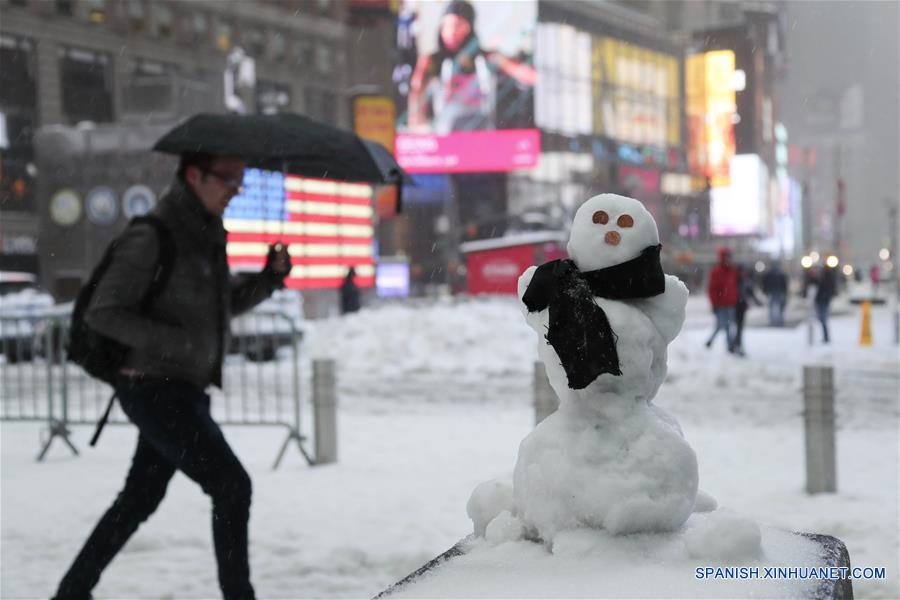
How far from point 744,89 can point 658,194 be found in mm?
39535

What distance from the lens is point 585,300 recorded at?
8.06 ft

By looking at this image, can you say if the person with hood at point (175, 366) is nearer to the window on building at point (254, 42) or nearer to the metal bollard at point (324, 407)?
the metal bollard at point (324, 407)

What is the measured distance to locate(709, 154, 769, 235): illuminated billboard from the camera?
102m

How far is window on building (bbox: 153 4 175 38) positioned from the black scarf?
183ft

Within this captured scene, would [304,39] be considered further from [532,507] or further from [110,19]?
[532,507]

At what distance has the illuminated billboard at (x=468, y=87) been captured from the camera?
2653 inches

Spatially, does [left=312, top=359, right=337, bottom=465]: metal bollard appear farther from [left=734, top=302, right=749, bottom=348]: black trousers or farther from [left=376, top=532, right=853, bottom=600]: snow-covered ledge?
[left=734, top=302, right=749, bottom=348]: black trousers

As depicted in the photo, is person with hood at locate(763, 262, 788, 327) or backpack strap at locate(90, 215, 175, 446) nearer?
backpack strap at locate(90, 215, 175, 446)

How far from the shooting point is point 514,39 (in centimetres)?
6756

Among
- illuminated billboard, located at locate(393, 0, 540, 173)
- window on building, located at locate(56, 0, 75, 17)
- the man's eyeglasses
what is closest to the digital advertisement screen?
window on building, located at locate(56, 0, 75, 17)

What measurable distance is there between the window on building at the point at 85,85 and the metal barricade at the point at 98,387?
108 feet

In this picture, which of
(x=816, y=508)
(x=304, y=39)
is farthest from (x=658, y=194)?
(x=816, y=508)

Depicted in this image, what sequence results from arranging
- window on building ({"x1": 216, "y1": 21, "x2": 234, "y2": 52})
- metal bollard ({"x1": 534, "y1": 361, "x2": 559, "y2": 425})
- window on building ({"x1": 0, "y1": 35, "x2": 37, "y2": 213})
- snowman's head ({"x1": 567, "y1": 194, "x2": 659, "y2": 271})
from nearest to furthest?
snowman's head ({"x1": 567, "y1": 194, "x2": 659, "y2": 271}) < metal bollard ({"x1": 534, "y1": 361, "x2": 559, "y2": 425}) < window on building ({"x1": 0, "y1": 35, "x2": 37, "y2": 213}) < window on building ({"x1": 216, "y1": 21, "x2": 234, "y2": 52})

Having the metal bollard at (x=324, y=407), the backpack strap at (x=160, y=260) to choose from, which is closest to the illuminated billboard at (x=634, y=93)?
the metal bollard at (x=324, y=407)
